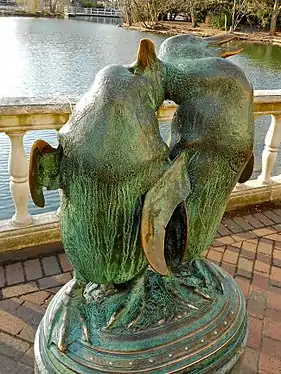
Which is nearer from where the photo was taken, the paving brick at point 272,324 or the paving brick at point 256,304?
the paving brick at point 272,324

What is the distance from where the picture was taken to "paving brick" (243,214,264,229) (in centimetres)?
409

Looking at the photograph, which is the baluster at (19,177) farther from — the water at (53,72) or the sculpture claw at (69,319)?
the water at (53,72)

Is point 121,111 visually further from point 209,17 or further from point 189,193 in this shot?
point 209,17

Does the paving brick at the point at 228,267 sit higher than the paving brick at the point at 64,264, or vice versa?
the paving brick at the point at 228,267

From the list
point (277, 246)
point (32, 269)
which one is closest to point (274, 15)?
point (277, 246)

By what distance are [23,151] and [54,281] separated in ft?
3.15

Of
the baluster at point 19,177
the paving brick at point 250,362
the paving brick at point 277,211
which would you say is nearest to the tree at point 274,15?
the paving brick at point 277,211

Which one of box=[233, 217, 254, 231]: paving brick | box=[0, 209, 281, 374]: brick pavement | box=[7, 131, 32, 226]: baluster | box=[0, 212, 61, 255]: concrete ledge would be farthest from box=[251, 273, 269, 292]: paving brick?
box=[7, 131, 32, 226]: baluster

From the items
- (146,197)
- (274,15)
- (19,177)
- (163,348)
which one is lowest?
(19,177)

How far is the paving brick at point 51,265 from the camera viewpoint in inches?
129

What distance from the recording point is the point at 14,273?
321cm

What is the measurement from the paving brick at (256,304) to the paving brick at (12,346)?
1.45 meters

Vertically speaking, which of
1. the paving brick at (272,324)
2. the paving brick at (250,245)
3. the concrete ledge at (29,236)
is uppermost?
the concrete ledge at (29,236)

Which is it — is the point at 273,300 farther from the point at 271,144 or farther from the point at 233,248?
the point at 271,144
